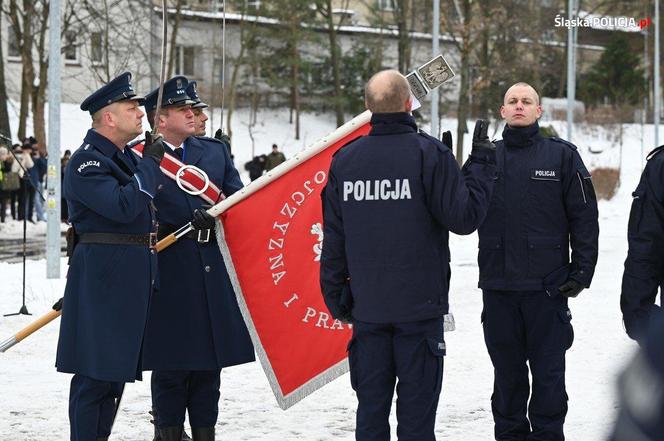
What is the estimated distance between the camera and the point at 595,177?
34.2m

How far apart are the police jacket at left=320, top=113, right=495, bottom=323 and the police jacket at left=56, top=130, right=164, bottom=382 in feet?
3.66

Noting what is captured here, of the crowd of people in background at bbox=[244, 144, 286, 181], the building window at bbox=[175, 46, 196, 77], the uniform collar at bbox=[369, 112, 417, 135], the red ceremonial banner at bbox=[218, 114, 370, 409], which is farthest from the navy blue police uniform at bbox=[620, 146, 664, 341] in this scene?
the building window at bbox=[175, 46, 196, 77]

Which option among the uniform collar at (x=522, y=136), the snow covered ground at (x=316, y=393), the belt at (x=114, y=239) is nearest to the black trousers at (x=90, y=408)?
the belt at (x=114, y=239)

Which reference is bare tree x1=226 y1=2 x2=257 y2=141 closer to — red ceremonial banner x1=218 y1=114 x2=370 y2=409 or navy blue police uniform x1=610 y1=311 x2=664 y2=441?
red ceremonial banner x1=218 y1=114 x2=370 y2=409

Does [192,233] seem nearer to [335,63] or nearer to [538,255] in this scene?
[538,255]

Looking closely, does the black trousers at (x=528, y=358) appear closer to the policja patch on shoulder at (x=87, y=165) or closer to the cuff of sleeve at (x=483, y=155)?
the cuff of sleeve at (x=483, y=155)

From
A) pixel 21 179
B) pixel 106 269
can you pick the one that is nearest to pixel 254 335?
pixel 106 269

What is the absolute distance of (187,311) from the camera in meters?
6.11

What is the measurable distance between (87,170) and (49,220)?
9.41m

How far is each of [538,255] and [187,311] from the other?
1.86 meters

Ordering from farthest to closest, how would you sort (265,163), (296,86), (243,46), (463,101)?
(296,86) → (243,46) → (463,101) → (265,163)

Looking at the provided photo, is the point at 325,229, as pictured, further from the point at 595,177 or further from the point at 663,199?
the point at 595,177

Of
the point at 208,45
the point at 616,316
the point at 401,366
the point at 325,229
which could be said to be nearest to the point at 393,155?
the point at 325,229

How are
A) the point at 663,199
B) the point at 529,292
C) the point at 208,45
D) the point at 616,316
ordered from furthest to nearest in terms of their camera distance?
the point at 208,45, the point at 616,316, the point at 529,292, the point at 663,199
